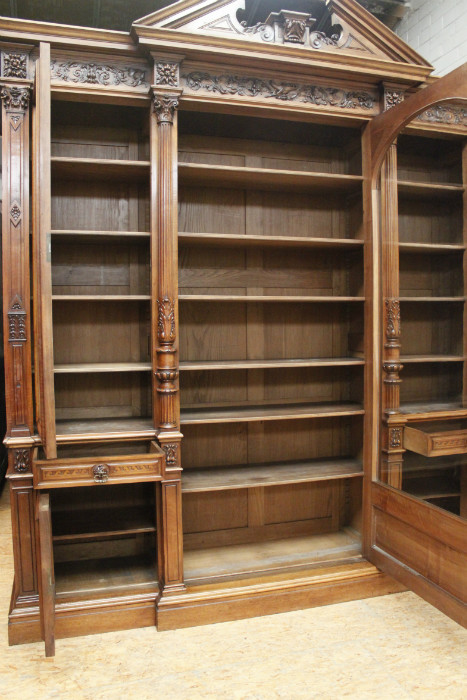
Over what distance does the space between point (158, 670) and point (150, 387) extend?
1.37 metres

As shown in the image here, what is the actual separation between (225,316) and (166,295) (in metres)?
0.67

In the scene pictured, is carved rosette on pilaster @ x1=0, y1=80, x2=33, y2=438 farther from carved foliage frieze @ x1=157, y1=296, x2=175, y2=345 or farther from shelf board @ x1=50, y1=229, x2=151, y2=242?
carved foliage frieze @ x1=157, y1=296, x2=175, y2=345

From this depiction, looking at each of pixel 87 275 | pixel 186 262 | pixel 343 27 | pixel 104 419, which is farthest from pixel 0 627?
pixel 343 27

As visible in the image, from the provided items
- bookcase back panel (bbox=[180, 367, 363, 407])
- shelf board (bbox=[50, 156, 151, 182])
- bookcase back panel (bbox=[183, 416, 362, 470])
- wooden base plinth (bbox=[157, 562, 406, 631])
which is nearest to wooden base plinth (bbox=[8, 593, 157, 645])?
wooden base plinth (bbox=[157, 562, 406, 631])

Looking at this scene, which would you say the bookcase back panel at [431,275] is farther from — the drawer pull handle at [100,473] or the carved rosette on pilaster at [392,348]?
the drawer pull handle at [100,473]

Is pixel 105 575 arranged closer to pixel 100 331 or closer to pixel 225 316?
pixel 100 331

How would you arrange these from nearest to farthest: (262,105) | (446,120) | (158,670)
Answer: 1. (158,670)
2. (446,120)
3. (262,105)

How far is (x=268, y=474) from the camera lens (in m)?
2.98

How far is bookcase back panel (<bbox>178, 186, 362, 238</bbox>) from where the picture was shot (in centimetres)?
306

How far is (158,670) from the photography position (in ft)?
7.22

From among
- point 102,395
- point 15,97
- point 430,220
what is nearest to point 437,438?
point 430,220

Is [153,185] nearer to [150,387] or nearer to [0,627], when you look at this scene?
[150,387]

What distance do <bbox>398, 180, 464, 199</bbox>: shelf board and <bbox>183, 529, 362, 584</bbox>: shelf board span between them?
78.4 inches

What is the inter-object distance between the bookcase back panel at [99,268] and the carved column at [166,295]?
42 centimetres
